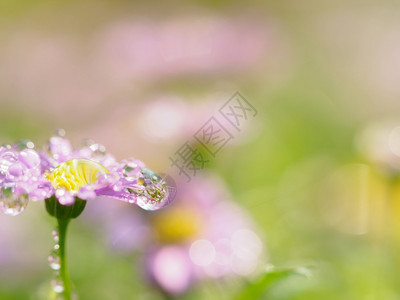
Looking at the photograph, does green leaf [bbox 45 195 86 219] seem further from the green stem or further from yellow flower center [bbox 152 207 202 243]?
yellow flower center [bbox 152 207 202 243]

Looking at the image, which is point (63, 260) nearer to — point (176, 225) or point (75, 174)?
point (75, 174)

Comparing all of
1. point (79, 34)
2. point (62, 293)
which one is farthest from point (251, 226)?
point (79, 34)

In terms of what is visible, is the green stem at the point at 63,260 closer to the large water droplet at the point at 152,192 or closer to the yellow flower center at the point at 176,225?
the large water droplet at the point at 152,192

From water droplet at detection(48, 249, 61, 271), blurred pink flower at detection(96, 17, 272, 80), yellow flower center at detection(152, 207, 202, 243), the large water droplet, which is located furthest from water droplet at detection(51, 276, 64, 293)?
blurred pink flower at detection(96, 17, 272, 80)

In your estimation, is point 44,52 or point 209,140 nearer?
point 209,140

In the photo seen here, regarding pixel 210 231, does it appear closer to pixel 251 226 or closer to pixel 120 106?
pixel 251 226

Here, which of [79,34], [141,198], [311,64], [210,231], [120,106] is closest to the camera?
[141,198]

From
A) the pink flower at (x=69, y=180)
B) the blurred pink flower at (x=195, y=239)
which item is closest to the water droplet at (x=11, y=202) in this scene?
the pink flower at (x=69, y=180)
